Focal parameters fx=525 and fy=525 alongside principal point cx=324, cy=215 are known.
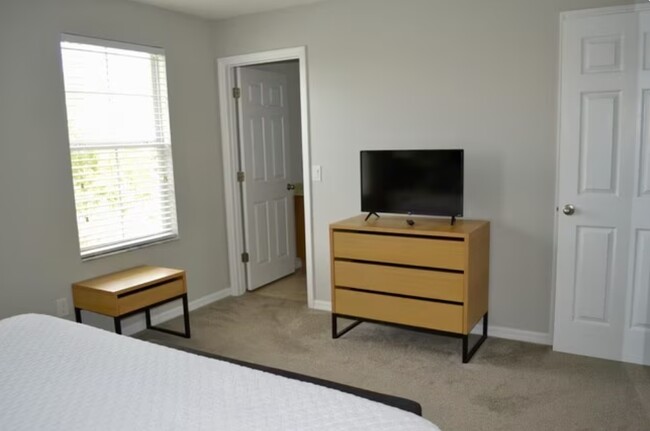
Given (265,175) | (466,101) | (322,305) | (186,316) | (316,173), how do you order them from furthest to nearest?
(265,175) < (322,305) < (316,173) < (186,316) < (466,101)

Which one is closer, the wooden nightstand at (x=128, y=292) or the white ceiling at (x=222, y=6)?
the wooden nightstand at (x=128, y=292)

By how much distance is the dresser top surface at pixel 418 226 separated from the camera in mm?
3246

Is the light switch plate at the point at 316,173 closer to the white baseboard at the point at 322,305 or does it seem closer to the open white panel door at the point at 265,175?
the open white panel door at the point at 265,175

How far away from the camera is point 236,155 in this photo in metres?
4.73

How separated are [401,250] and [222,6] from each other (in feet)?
7.67

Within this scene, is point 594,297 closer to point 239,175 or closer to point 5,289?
point 239,175

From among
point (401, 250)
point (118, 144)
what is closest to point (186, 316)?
point (118, 144)

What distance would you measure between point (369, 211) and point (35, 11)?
8.14ft

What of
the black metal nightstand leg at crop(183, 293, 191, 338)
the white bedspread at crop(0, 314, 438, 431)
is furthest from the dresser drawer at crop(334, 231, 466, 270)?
the white bedspread at crop(0, 314, 438, 431)

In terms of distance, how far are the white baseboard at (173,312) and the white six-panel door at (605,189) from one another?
283 centimetres

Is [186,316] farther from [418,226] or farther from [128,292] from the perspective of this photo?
[418,226]

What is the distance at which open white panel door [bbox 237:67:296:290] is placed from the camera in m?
4.79

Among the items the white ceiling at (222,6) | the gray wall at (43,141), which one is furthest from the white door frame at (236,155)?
the gray wall at (43,141)

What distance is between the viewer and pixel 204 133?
178 inches
